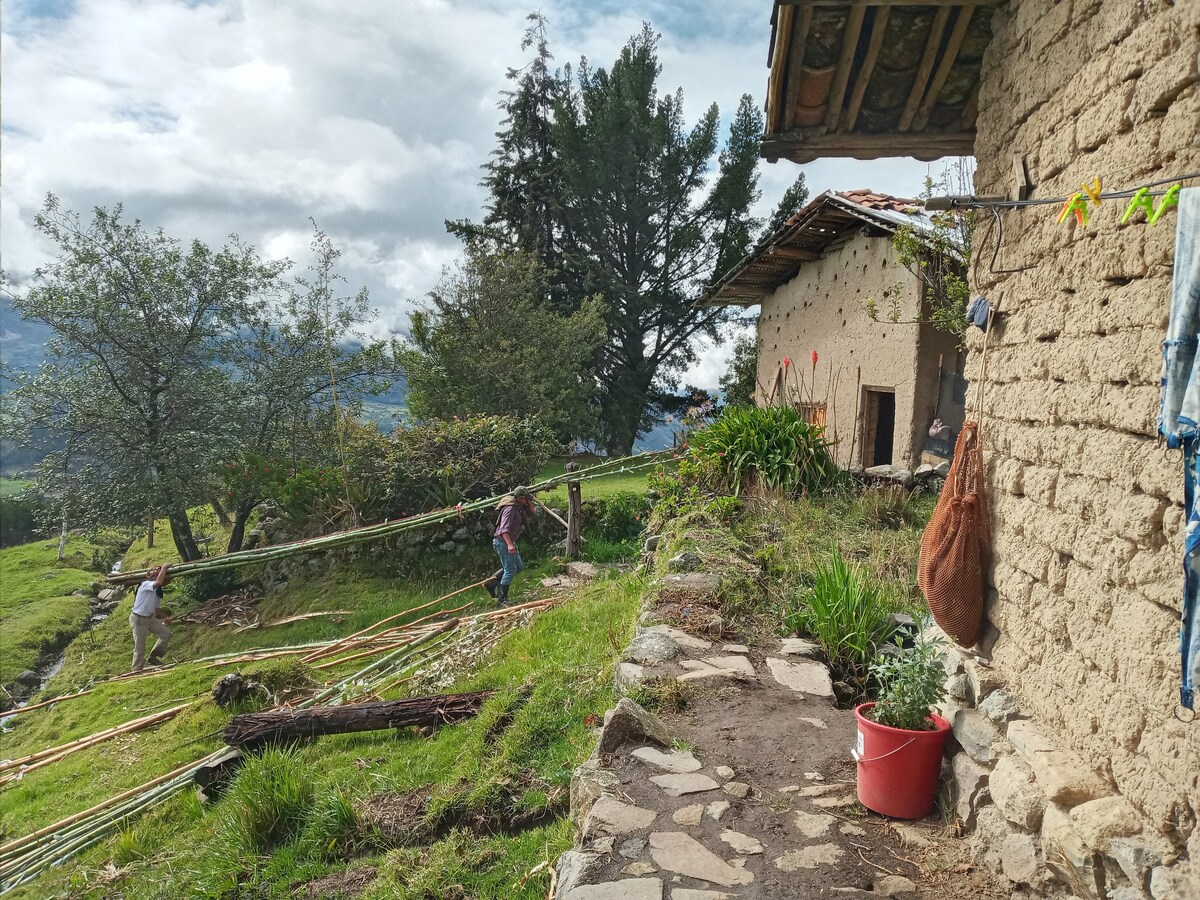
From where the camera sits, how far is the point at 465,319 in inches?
808

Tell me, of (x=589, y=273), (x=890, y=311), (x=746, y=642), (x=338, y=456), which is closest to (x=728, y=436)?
(x=890, y=311)

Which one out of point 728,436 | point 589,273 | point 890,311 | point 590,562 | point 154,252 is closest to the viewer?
point 890,311

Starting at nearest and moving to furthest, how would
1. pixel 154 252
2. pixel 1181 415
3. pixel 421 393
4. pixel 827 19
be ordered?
pixel 1181 415
pixel 827 19
pixel 154 252
pixel 421 393

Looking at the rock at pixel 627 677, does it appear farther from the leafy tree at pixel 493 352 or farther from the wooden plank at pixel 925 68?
the leafy tree at pixel 493 352

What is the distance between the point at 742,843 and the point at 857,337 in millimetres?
7882

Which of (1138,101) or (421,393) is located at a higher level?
(1138,101)

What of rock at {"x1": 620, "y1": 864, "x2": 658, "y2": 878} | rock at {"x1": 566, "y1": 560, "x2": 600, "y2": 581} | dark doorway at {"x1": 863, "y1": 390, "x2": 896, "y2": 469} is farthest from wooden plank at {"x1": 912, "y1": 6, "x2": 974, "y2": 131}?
rock at {"x1": 566, "y1": 560, "x2": 600, "y2": 581}

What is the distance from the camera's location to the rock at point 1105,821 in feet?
7.31

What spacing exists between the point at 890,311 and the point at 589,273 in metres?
18.2

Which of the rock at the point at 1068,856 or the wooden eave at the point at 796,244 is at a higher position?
the wooden eave at the point at 796,244

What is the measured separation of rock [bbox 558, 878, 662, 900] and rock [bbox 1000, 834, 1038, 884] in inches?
52.3

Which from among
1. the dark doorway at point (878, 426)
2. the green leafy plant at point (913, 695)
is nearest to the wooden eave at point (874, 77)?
the green leafy plant at point (913, 695)

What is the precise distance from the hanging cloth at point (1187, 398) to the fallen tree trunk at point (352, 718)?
5.13 meters

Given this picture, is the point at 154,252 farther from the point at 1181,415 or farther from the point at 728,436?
the point at 1181,415
